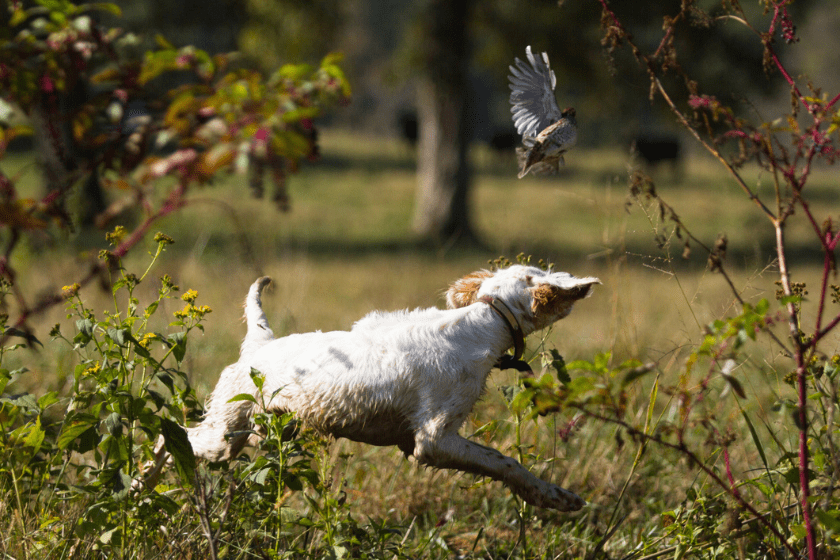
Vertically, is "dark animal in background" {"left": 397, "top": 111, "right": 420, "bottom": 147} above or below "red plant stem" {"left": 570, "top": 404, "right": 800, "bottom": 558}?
below

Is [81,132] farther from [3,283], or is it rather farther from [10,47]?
[3,283]

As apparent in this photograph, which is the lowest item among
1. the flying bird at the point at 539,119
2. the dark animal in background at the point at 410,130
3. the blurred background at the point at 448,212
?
the dark animal in background at the point at 410,130

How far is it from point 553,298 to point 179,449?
1105mm

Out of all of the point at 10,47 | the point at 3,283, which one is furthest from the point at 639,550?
the point at 10,47

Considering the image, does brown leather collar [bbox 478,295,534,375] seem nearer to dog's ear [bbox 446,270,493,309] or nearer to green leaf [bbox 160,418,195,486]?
dog's ear [bbox 446,270,493,309]

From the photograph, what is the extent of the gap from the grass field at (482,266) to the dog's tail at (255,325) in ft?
0.45

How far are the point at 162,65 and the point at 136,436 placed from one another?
1422 mm

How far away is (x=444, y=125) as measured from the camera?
11414mm

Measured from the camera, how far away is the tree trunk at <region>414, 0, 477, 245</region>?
11.0 meters

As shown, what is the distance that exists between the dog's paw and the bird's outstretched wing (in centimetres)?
104

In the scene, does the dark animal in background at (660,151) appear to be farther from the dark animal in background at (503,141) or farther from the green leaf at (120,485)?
the green leaf at (120,485)

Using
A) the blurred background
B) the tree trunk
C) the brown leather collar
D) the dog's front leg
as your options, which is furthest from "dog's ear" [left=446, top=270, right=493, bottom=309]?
the tree trunk

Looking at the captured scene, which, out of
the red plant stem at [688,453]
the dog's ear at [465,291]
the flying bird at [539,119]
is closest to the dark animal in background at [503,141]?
the flying bird at [539,119]

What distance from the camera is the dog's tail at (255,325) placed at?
2271 mm
